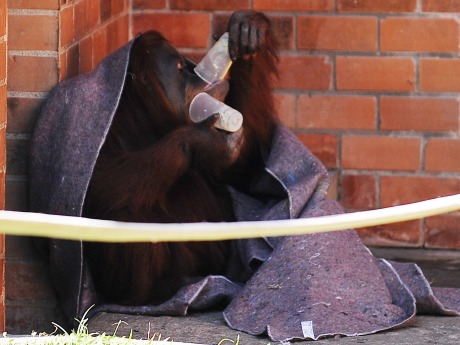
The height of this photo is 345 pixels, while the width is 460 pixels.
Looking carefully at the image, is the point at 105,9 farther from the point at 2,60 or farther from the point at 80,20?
the point at 2,60

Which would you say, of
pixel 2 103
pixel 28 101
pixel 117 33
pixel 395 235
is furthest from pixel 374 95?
pixel 2 103

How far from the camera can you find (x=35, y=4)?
347cm

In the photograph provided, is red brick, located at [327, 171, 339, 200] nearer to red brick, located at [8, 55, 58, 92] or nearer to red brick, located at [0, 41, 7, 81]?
red brick, located at [8, 55, 58, 92]

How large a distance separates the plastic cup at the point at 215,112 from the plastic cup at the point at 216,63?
6.1 inches

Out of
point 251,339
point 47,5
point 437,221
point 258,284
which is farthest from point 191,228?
point 437,221

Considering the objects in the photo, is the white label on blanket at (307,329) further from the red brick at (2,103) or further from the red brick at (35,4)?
the red brick at (35,4)

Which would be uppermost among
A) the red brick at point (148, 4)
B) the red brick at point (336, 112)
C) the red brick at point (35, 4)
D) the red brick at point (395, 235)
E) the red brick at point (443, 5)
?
the red brick at point (35, 4)

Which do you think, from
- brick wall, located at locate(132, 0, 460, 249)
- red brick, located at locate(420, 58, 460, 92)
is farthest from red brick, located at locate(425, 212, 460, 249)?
red brick, located at locate(420, 58, 460, 92)

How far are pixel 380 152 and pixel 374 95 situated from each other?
221mm

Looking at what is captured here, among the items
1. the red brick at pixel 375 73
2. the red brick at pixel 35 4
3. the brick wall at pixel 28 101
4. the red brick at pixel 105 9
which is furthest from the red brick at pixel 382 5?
the red brick at pixel 35 4

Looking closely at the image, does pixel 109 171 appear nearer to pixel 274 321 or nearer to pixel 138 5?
pixel 274 321

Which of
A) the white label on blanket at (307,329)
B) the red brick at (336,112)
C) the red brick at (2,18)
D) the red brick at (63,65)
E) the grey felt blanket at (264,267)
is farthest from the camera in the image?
the red brick at (336,112)

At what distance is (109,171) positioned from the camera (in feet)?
11.4

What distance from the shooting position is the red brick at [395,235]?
4.26 m
